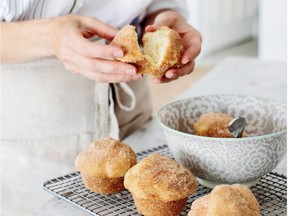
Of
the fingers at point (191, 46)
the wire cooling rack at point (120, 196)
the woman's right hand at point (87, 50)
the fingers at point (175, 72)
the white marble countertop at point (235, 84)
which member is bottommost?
the white marble countertop at point (235, 84)

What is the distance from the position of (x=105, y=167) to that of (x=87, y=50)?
0.23 m

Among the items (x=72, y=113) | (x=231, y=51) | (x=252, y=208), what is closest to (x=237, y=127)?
(x=252, y=208)

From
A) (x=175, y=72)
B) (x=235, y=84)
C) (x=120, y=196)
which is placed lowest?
(x=235, y=84)

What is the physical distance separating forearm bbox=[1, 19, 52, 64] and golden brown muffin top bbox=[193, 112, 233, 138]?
37 cm

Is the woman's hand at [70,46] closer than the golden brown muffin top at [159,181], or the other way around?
the golden brown muffin top at [159,181]

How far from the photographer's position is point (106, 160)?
3.00 feet

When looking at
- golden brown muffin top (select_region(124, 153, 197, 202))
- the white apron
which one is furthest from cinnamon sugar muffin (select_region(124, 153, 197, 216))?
the white apron

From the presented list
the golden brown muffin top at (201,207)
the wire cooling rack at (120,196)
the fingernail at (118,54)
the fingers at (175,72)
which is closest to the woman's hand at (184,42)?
the fingers at (175,72)

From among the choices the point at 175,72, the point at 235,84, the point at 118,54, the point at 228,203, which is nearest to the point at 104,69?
the point at 118,54

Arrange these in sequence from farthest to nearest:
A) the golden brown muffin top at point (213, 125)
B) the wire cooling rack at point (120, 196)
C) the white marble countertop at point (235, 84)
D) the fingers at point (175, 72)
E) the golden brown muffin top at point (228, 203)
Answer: the white marble countertop at point (235, 84) → the fingers at point (175, 72) → the golden brown muffin top at point (213, 125) → the wire cooling rack at point (120, 196) → the golden brown muffin top at point (228, 203)

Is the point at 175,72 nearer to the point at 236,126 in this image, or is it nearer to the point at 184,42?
the point at 184,42

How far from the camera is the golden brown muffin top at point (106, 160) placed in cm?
90

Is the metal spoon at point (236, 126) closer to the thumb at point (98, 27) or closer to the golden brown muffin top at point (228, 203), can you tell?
the golden brown muffin top at point (228, 203)

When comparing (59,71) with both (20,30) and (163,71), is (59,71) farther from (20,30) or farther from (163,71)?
(163,71)
